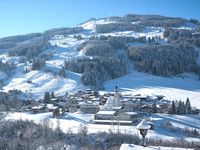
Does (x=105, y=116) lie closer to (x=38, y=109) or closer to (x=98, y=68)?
(x=38, y=109)

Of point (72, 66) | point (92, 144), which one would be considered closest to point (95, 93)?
point (72, 66)

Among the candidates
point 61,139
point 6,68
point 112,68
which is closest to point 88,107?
point 61,139

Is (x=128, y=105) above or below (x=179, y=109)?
below

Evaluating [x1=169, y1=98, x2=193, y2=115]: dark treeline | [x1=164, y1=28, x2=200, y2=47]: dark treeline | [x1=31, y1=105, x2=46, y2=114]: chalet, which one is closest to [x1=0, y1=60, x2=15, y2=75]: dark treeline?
[x1=31, y1=105, x2=46, y2=114]: chalet

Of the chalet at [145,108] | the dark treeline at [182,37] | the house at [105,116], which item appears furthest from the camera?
the dark treeline at [182,37]

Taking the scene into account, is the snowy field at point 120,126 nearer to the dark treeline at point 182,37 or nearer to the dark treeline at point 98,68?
the dark treeline at point 98,68

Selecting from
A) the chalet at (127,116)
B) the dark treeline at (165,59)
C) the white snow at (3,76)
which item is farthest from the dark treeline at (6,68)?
the chalet at (127,116)

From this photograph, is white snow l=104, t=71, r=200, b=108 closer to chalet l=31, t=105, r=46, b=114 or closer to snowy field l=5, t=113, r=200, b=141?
snowy field l=5, t=113, r=200, b=141
